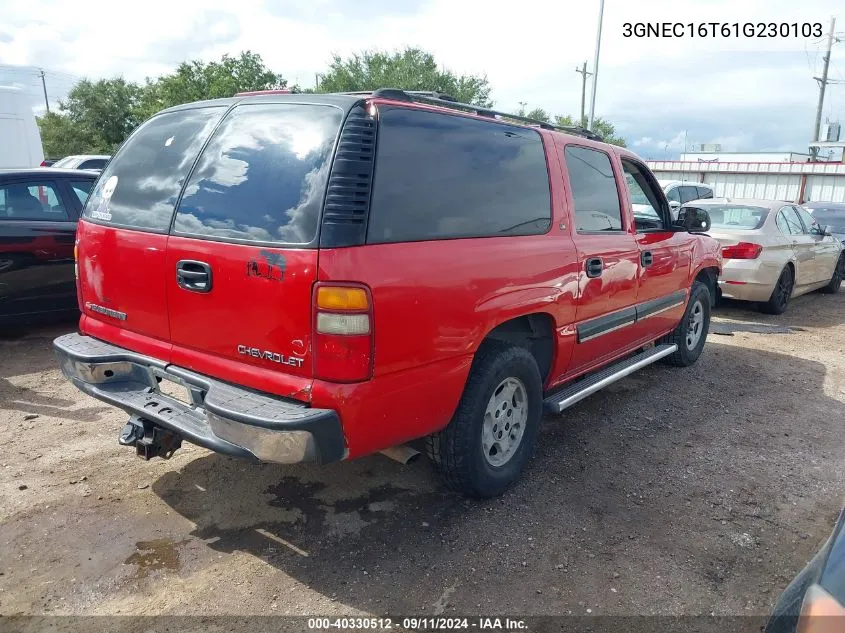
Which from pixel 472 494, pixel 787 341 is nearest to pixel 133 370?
pixel 472 494

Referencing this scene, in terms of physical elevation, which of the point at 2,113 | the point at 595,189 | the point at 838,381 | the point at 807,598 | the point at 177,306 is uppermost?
the point at 2,113

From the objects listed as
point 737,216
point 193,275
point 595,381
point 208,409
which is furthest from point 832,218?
point 208,409

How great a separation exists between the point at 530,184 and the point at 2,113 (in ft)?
44.9

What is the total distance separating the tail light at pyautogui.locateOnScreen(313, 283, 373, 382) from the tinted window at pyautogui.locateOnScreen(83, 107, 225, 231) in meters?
1.01

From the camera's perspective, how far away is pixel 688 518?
3.41 m

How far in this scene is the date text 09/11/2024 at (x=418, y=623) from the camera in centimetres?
255

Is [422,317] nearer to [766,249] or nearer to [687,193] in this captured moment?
[766,249]

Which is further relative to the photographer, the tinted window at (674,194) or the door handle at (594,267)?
the tinted window at (674,194)

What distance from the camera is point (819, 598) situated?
1530 mm

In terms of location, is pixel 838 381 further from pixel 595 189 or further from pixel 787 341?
pixel 595 189

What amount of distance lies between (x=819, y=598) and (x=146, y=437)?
2.76 m

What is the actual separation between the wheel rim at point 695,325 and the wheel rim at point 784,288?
3.19m

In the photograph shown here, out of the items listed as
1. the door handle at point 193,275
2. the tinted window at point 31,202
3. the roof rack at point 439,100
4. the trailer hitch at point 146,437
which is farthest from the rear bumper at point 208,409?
the tinted window at point 31,202

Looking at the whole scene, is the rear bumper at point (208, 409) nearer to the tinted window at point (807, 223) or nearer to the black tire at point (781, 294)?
the black tire at point (781, 294)
